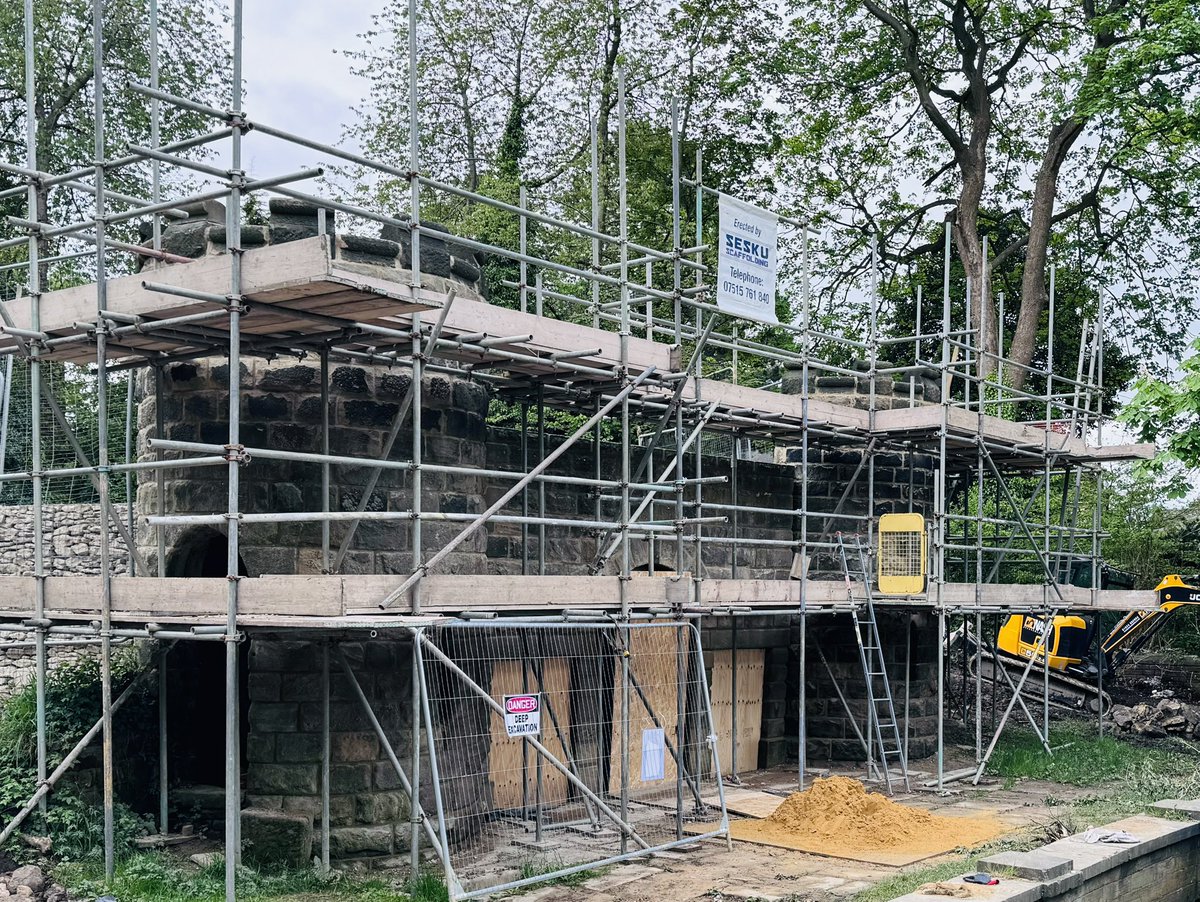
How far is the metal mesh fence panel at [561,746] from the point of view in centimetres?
1091

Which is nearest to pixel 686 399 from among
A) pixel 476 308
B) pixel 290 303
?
pixel 476 308

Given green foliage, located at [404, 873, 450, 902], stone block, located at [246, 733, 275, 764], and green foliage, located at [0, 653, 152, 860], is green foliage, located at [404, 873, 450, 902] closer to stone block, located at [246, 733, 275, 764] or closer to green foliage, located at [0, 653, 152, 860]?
stone block, located at [246, 733, 275, 764]

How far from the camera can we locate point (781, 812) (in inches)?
512

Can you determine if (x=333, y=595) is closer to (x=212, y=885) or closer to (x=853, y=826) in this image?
(x=212, y=885)

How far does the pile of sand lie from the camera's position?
1221cm

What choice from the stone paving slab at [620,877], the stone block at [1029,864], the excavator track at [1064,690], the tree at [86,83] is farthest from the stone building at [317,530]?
the tree at [86,83]

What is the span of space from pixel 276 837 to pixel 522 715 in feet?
7.23

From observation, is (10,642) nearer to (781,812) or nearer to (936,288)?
(781,812)

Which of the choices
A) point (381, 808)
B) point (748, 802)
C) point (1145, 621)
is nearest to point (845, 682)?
point (748, 802)

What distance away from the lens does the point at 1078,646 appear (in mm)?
23234

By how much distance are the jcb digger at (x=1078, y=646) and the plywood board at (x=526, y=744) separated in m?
10.7

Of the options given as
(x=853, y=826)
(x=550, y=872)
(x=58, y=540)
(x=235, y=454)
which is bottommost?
(x=853, y=826)

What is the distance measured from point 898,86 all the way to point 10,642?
22.9 meters

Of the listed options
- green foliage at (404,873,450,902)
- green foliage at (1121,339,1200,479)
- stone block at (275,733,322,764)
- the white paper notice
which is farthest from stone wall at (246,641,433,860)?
green foliage at (1121,339,1200,479)
